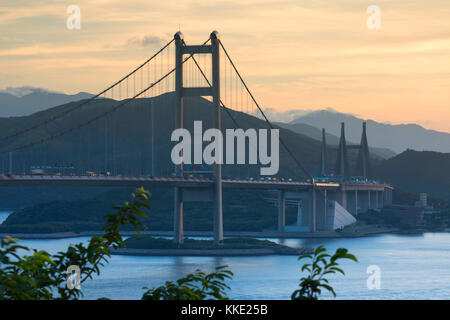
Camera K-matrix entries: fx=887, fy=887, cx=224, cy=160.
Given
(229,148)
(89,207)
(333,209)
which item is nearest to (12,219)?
(89,207)

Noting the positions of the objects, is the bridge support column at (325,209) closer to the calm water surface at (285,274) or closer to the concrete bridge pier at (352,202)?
the calm water surface at (285,274)

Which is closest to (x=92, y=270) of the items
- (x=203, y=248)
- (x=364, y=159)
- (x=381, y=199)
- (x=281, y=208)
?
(x=203, y=248)

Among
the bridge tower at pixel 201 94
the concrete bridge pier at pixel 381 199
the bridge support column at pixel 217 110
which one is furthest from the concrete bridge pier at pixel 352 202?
the bridge support column at pixel 217 110

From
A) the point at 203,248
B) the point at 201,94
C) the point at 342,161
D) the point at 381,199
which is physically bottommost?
the point at 203,248

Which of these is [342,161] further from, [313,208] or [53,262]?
[53,262]

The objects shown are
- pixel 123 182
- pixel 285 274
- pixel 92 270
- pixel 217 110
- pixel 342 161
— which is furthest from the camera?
pixel 342 161
